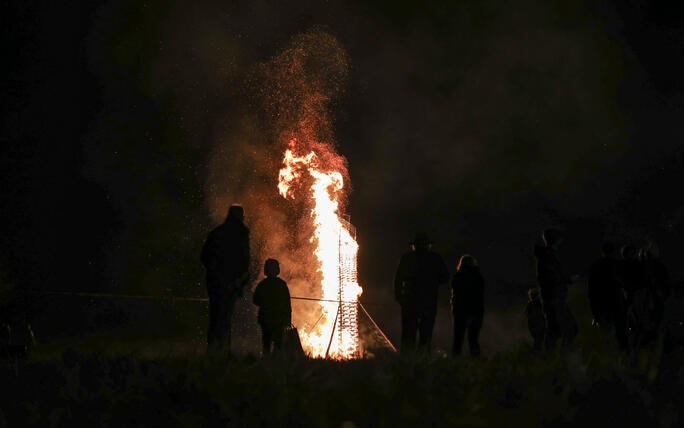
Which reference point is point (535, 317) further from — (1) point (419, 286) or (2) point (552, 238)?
(1) point (419, 286)

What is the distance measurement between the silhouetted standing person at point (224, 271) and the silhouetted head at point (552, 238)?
13.0 feet

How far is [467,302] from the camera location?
8.05 metres

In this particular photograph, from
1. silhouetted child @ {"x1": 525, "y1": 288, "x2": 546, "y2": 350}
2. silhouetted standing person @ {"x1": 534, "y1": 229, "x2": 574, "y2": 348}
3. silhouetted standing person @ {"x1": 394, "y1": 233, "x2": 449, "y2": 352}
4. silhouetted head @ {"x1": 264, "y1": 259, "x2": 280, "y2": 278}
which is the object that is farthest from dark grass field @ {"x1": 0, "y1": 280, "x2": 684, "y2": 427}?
silhouetted child @ {"x1": 525, "y1": 288, "x2": 546, "y2": 350}

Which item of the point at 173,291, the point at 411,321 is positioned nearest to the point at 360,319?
the point at 411,321

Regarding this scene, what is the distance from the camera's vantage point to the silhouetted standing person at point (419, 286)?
801 cm

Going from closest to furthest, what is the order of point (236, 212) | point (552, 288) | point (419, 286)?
1. point (236, 212)
2. point (552, 288)
3. point (419, 286)

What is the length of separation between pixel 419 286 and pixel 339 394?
4.43 metres

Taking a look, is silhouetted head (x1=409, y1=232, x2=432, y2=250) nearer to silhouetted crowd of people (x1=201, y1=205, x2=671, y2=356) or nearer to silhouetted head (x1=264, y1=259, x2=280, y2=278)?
silhouetted crowd of people (x1=201, y1=205, x2=671, y2=356)

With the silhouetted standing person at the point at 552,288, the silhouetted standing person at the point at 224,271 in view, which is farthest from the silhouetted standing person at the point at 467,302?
the silhouetted standing person at the point at 224,271

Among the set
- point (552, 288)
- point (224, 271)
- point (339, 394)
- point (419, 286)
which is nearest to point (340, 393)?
point (339, 394)

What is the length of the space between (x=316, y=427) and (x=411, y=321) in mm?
4956

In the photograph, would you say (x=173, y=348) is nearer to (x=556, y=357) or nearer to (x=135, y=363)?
(x=135, y=363)

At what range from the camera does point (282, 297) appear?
8.18 meters

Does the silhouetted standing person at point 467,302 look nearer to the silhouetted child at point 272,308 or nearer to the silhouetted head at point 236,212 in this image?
the silhouetted child at point 272,308
